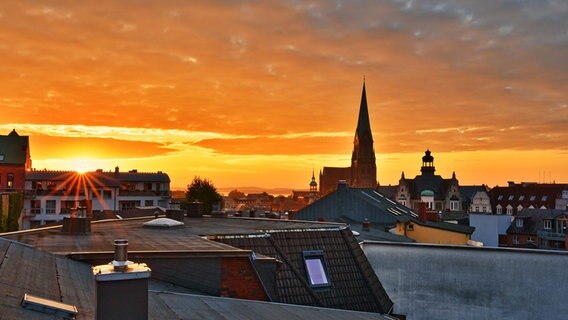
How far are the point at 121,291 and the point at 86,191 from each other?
267ft

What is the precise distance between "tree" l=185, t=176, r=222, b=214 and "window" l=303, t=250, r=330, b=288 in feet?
229

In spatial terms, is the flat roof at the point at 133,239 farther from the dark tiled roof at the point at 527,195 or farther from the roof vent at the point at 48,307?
the dark tiled roof at the point at 527,195

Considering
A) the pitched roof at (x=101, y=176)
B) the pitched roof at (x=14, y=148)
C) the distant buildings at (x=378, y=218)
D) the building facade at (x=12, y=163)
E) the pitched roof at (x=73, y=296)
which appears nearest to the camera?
the pitched roof at (x=73, y=296)

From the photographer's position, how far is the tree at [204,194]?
93625mm

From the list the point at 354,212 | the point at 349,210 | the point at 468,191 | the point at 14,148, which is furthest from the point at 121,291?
→ the point at 468,191

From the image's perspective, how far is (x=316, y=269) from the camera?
2173 centimetres

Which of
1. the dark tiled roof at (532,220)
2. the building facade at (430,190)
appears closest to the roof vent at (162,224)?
the dark tiled roof at (532,220)

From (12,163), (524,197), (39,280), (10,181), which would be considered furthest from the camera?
(524,197)

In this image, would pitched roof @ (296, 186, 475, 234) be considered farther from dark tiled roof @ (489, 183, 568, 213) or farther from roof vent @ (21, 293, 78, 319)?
dark tiled roof @ (489, 183, 568, 213)

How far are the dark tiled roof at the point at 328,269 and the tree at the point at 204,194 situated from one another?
69.0 m

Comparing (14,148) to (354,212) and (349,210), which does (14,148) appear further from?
(354,212)

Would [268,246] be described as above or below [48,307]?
below

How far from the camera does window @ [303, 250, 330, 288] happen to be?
2107 cm

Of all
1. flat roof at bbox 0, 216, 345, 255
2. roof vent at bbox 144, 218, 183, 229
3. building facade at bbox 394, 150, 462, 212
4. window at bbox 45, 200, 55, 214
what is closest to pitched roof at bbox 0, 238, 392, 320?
flat roof at bbox 0, 216, 345, 255
